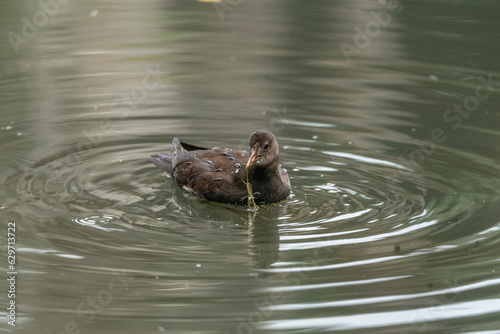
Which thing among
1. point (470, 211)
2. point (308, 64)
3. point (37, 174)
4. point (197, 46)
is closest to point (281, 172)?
point (470, 211)

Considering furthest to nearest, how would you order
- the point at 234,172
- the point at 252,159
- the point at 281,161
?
the point at 281,161 < the point at 234,172 < the point at 252,159

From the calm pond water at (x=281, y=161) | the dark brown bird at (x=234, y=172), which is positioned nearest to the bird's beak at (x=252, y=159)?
the dark brown bird at (x=234, y=172)

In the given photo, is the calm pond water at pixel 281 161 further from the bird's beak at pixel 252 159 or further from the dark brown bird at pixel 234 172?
the bird's beak at pixel 252 159

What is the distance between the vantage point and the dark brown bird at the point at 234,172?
8359 mm

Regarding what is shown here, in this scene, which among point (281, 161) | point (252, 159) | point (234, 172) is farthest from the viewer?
point (281, 161)

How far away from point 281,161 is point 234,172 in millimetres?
1212

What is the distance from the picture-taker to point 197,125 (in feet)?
35.6

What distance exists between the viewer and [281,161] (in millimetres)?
9773

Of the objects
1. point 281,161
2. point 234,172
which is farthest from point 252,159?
point 281,161

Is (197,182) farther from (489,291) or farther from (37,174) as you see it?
(489,291)

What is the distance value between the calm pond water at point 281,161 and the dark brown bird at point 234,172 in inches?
6.1

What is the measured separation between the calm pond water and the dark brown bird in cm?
15

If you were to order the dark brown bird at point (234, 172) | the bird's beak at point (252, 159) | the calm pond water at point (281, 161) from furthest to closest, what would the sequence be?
the dark brown bird at point (234, 172) < the bird's beak at point (252, 159) < the calm pond water at point (281, 161)

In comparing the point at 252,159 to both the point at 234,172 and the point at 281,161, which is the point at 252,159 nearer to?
the point at 234,172
